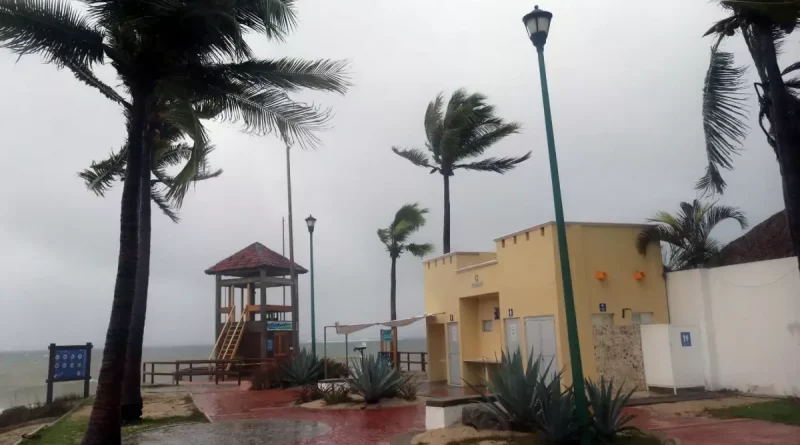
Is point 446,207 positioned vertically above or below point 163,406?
above

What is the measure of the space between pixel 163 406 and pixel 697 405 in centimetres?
1267

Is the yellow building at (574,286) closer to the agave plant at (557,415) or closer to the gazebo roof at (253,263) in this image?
the agave plant at (557,415)

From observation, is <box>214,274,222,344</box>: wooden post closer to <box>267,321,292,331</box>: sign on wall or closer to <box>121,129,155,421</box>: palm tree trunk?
<box>267,321,292,331</box>: sign on wall

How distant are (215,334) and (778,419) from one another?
2357 cm

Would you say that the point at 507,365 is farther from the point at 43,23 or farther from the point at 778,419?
the point at 43,23

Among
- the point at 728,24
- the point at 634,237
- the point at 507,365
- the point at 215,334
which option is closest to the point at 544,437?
the point at 507,365

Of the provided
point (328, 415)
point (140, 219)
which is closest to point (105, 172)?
point (140, 219)

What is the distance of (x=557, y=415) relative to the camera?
8555 mm

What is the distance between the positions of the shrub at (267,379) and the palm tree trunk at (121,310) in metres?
11.9

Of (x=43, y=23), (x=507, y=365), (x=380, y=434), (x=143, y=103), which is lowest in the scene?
(x=380, y=434)

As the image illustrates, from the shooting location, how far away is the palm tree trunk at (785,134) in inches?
384

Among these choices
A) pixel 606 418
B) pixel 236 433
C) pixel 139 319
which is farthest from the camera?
pixel 139 319

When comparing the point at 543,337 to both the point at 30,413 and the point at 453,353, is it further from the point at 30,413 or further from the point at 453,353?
the point at 30,413

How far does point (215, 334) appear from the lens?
2925 centimetres
